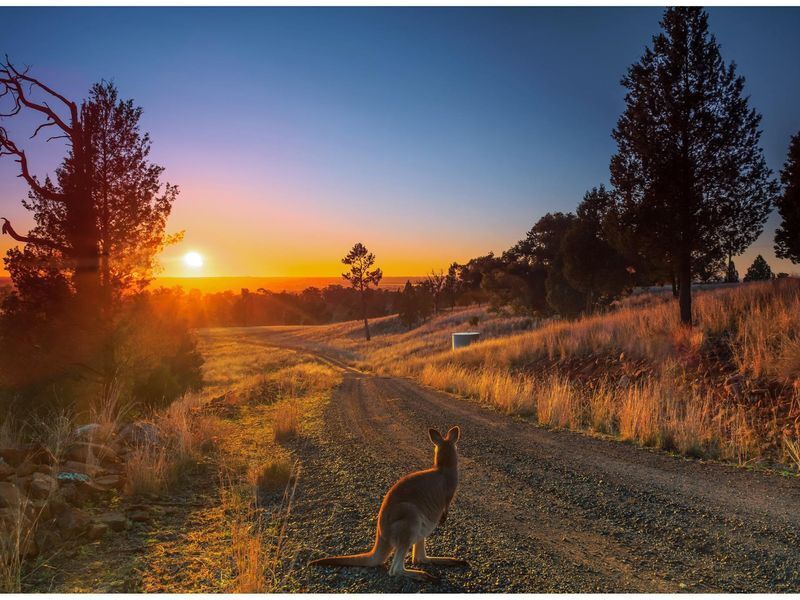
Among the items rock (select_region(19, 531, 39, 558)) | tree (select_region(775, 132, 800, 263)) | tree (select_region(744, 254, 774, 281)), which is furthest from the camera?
tree (select_region(744, 254, 774, 281))

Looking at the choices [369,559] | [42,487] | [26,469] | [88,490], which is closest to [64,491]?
[42,487]

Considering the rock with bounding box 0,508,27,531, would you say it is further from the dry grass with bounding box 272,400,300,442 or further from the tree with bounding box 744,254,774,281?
the tree with bounding box 744,254,774,281

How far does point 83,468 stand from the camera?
7.11 metres

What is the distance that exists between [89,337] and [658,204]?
18108 mm

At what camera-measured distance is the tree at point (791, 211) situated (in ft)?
95.4

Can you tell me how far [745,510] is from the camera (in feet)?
18.8

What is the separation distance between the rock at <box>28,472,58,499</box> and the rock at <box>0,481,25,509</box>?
21 centimetres

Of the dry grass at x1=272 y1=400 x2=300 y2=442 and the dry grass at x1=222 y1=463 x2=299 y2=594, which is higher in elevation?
the dry grass at x1=222 y1=463 x2=299 y2=594

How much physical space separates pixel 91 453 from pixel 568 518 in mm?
7079

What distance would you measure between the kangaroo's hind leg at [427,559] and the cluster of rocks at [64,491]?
3.38 metres

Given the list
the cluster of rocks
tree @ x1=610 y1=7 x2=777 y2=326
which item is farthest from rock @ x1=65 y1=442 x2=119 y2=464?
tree @ x1=610 y1=7 x2=777 y2=326

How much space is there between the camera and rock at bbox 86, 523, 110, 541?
5.37m

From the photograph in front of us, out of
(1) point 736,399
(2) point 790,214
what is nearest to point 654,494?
(1) point 736,399

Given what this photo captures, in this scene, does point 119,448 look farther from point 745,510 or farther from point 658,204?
point 658,204
